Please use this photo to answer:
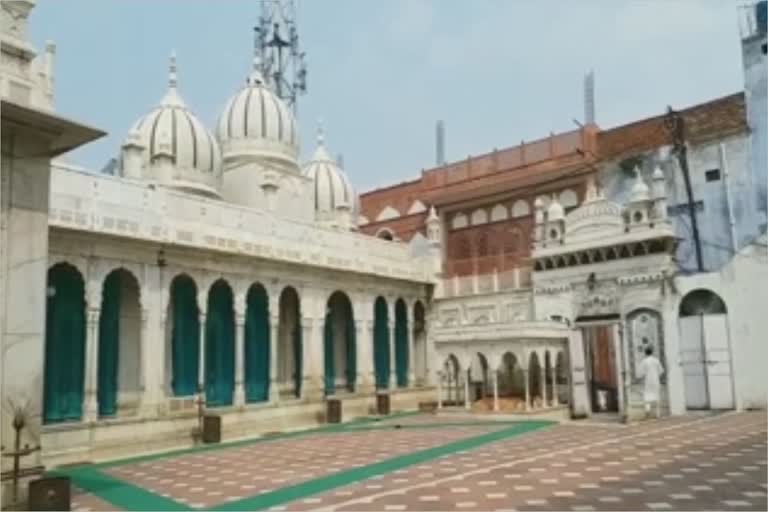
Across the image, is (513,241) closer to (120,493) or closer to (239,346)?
(239,346)

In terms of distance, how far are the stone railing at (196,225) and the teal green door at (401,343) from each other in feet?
5.64

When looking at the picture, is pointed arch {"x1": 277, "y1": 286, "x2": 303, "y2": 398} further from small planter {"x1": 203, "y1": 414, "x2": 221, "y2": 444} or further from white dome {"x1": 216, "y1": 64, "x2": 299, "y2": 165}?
white dome {"x1": 216, "y1": 64, "x2": 299, "y2": 165}

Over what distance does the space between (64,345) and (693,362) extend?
14831 millimetres

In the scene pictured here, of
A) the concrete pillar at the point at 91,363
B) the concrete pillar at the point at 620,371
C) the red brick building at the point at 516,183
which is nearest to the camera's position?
the concrete pillar at the point at 91,363

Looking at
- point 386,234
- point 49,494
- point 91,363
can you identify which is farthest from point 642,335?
point 386,234

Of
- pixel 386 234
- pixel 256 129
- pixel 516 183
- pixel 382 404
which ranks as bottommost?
pixel 382 404

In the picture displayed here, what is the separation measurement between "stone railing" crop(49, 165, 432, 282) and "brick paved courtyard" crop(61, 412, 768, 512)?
16.0ft

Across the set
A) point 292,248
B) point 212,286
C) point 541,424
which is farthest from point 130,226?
point 541,424

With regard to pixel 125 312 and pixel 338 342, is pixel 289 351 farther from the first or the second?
pixel 125 312

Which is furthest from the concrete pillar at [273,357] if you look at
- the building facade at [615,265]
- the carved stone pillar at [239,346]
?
the building facade at [615,265]

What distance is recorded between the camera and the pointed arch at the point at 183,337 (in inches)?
677

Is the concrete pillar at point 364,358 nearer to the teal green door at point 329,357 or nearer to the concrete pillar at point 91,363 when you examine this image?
the teal green door at point 329,357

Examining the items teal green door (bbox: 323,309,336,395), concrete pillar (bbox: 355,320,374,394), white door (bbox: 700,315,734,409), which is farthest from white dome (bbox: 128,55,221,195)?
white door (bbox: 700,315,734,409)

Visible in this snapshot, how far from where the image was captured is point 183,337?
17.5 meters
